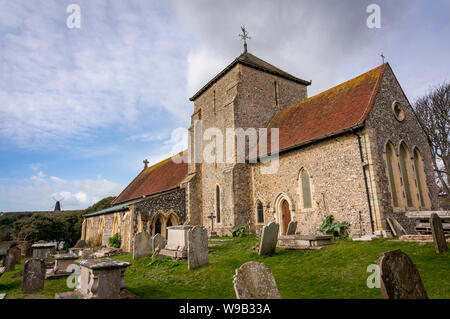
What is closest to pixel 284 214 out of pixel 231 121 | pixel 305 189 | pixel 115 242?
pixel 305 189

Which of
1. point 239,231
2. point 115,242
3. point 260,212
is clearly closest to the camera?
point 239,231

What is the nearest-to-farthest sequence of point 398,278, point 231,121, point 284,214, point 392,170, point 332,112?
point 398,278, point 392,170, point 332,112, point 284,214, point 231,121

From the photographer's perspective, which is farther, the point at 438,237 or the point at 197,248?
the point at 197,248

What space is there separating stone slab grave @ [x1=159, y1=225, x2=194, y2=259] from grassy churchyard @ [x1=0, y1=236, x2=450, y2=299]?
37 cm

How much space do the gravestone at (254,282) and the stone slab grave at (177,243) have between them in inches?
247

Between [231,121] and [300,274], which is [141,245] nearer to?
[300,274]

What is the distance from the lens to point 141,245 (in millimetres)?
11742

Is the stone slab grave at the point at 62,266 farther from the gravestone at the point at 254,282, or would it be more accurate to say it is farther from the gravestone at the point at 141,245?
the gravestone at the point at 254,282

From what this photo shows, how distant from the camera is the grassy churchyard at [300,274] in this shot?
5281 mm

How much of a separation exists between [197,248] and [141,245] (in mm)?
4495

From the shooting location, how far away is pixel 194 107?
22609mm

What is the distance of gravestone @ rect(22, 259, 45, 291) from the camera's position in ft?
25.2

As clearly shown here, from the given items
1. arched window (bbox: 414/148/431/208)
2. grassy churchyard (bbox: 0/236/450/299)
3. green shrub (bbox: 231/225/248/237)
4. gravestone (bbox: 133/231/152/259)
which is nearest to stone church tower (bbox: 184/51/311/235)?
green shrub (bbox: 231/225/248/237)

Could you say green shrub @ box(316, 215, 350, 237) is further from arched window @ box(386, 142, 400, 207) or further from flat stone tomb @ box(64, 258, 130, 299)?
flat stone tomb @ box(64, 258, 130, 299)
